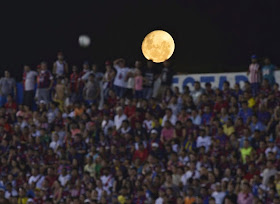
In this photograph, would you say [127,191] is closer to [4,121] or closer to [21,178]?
[21,178]

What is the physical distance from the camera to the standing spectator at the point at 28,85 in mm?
29469

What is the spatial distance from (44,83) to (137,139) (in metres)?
5.49

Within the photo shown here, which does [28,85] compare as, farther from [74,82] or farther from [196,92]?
[196,92]

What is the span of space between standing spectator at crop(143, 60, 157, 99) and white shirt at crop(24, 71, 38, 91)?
4475 millimetres

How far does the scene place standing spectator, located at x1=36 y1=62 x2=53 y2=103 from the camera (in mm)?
28984

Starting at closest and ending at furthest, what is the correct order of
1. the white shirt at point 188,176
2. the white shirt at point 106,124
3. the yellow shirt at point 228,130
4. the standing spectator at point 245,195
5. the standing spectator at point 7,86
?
the standing spectator at point 245,195, the white shirt at point 188,176, the yellow shirt at point 228,130, the white shirt at point 106,124, the standing spectator at point 7,86

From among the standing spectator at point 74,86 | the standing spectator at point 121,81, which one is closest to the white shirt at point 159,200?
the standing spectator at point 121,81

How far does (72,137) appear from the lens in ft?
87.1

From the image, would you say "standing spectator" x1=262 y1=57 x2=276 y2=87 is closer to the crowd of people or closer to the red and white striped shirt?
the crowd of people

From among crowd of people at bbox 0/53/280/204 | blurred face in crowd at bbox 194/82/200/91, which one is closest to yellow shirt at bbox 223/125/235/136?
crowd of people at bbox 0/53/280/204

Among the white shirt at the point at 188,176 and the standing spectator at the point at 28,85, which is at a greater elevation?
the standing spectator at the point at 28,85

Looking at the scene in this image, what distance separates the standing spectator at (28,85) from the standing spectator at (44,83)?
0.44 metres

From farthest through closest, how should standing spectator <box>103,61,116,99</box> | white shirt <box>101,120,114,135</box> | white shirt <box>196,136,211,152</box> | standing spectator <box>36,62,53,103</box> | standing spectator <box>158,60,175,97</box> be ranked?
standing spectator <box>36,62,53,103</box>
standing spectator <box>103,61,116,99</box>
standing spectator <box>158,60,175,97</box>
white shirt <box>101,120,114,135</box>
white shirt <box>196,136,211,152</box>

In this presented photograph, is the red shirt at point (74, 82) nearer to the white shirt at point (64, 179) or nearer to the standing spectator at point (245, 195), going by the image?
the white shirt at point (64, 179)
